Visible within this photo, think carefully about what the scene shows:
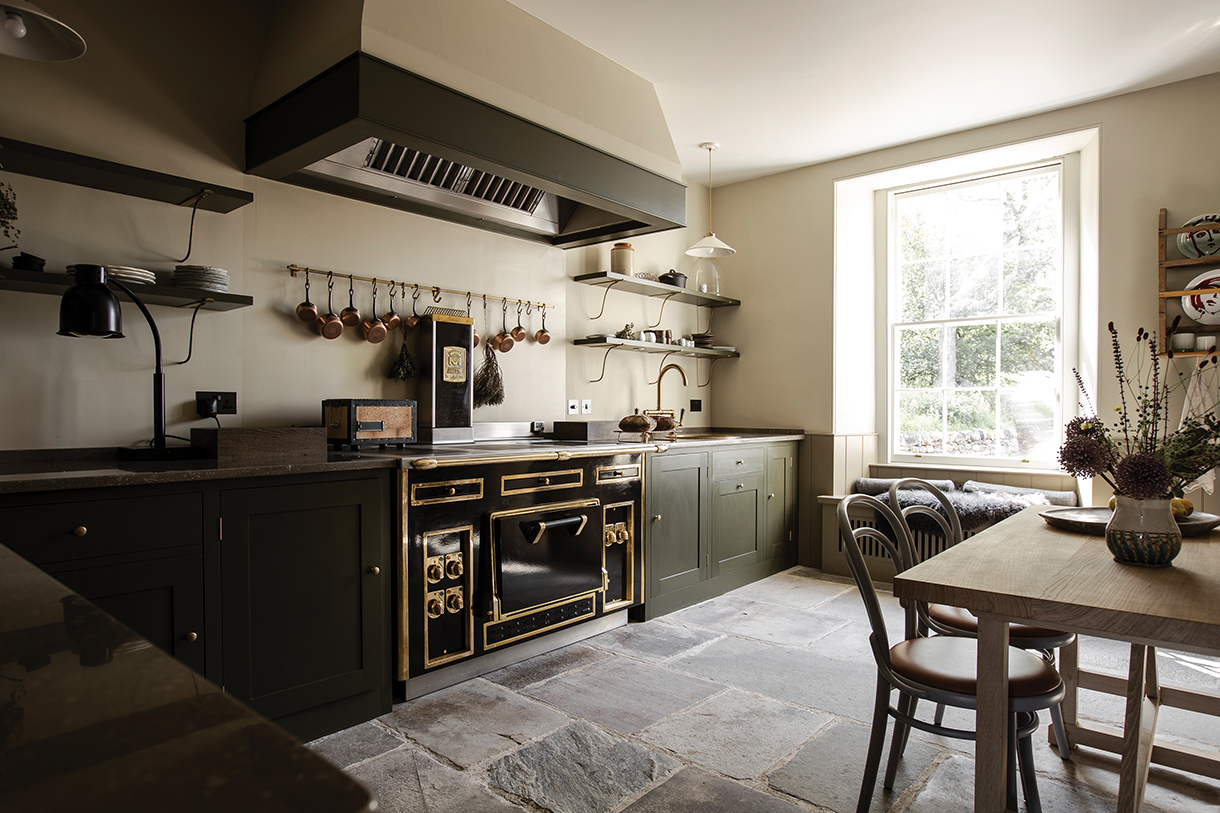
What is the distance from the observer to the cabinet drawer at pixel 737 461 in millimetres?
4172

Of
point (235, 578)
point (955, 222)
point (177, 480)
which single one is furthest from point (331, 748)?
point (955, 222)

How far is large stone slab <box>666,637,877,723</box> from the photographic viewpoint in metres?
2.66

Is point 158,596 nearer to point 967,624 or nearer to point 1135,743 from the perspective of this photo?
point 967,624

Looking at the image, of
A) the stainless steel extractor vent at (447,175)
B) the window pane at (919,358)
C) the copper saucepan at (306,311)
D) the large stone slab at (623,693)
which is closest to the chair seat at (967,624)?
the large stone slab at (623,693)

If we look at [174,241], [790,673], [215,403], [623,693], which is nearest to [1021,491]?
[790,673]

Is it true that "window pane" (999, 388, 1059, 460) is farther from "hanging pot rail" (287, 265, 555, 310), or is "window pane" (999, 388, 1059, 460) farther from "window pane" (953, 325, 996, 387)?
"hanging pot rail" (287, 265, 555, 310)

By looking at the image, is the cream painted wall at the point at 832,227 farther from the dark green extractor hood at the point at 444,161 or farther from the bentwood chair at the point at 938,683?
the bentwood chair at the point at 938,683

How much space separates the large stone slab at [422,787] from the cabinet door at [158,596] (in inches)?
24.6

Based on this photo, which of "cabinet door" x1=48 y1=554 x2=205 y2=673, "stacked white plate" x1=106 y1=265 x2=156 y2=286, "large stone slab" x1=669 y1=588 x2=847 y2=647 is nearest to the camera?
"cabinet door" x1=48 y1=554 x2=205 y2=673

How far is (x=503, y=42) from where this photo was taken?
2955 millimetres

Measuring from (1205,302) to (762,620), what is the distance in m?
2.81

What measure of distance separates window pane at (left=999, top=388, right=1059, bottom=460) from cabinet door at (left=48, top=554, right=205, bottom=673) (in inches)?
182

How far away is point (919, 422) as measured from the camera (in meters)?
5.02

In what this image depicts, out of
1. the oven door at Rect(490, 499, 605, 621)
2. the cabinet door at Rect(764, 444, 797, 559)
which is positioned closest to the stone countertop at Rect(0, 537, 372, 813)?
Answer: the oven door at Rect(490, 499, 605, 621)
